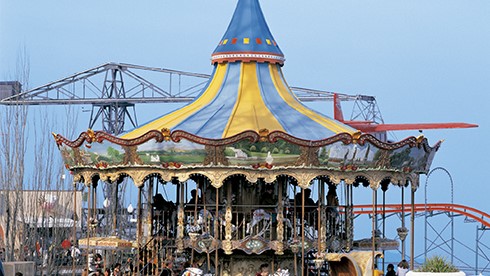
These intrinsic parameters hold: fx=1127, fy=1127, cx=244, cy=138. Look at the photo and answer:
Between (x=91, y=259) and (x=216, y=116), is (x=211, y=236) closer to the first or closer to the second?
(x=216, y=116)

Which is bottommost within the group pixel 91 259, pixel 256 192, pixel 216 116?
pixel 91 259

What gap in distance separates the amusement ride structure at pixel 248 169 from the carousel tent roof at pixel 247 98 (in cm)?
3

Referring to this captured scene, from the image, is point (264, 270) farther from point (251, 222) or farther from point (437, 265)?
point (437, 265)

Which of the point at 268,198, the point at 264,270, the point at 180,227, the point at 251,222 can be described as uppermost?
the point at 268,198

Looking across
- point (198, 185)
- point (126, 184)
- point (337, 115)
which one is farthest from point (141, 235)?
point (126, 184)

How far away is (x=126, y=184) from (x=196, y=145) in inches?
1101

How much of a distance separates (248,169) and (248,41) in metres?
4.68

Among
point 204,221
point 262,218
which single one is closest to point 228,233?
point 204,221

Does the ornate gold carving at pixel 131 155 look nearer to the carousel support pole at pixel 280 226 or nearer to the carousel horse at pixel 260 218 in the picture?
the carousel horse at pixel 260 218

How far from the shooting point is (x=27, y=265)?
26688mm

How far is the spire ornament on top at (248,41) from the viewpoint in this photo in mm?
29594

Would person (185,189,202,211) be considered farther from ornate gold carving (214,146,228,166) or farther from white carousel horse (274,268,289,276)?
white carousel horse (274,268,289,276)

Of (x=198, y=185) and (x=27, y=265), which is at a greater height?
(x=198, y=185)

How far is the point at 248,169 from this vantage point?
26.4 meters
